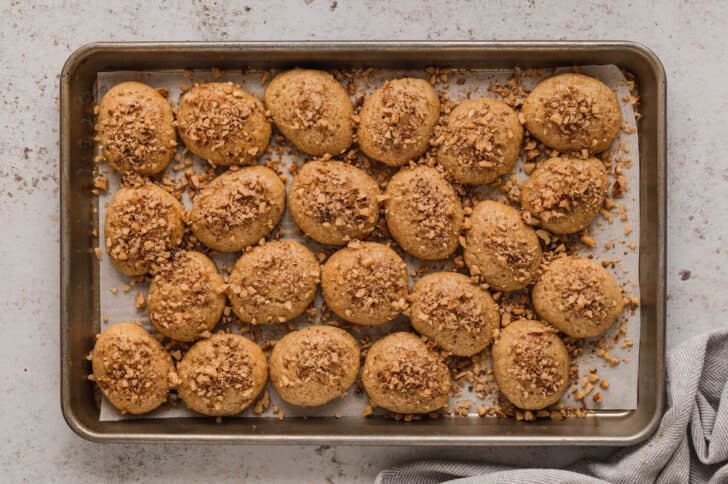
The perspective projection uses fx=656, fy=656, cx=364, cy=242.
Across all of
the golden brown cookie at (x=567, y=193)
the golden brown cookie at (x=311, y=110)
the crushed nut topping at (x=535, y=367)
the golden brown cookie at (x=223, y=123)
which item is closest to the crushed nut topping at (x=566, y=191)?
the golden brown cookie at (x=567, y=193)

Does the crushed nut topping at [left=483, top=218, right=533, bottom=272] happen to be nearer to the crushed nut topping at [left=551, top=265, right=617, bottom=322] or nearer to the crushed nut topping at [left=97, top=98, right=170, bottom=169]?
the crushed nut topping at [left=551, top=265, right=617, bottom=322]

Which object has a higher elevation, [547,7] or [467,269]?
[547,7]

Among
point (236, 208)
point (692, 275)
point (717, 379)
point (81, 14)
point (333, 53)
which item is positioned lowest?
point (717, 379)

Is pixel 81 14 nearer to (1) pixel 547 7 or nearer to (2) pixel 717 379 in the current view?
(1) pixel 547 7

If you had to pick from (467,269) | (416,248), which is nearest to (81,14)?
(416,248)

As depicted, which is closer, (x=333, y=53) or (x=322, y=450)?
(x=333, y=53)

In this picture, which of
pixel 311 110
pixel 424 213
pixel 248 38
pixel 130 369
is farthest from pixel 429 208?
pixel 130 369

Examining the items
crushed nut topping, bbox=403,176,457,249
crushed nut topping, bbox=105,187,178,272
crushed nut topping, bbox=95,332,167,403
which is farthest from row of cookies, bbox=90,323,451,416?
crushed nut topping, bbox=403,176,457,249
